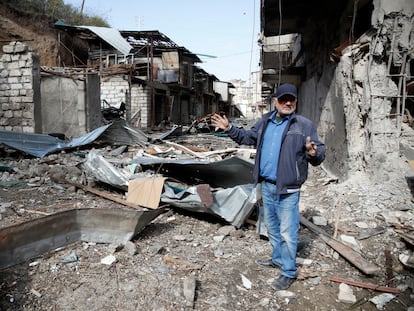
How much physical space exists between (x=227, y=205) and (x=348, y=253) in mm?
1400

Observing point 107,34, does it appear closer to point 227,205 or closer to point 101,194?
point 101,194

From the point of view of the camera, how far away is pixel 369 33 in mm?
4488

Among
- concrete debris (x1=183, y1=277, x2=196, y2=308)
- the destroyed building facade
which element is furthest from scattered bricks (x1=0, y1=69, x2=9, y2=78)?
concrete debris (x1=183, y1=277, x2=196, y2=308)

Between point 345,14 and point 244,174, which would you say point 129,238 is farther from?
point 345,14

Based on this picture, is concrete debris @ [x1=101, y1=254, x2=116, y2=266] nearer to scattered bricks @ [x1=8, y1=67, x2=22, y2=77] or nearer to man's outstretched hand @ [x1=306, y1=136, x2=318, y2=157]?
man's outstretched hand @ [x1=306, y1=136, x2=318, y2=157]

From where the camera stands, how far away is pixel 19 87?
835 cm

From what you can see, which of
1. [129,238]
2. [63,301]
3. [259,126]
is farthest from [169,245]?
[259,126]

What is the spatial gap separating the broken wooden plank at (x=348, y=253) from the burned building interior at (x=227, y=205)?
0.05 ft

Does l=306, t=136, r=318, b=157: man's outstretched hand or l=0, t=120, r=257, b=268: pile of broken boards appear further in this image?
l=0, t=120, r=257, b=268: pile of broken boards

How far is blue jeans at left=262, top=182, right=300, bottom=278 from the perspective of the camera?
8.37 ft

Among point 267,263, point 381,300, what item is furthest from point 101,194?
point 381,300

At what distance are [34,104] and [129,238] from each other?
6864 millimetres

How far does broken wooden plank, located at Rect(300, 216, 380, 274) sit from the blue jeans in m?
0.70

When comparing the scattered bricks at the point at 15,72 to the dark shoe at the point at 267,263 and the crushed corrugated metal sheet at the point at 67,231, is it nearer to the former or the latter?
the crushed corrugated metal sheet at the point at 67,231
